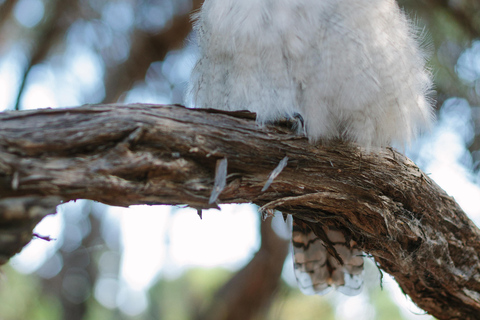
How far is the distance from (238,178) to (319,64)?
1.60 ft

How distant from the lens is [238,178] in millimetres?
1341

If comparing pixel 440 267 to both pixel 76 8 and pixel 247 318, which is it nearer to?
pixel 247 318

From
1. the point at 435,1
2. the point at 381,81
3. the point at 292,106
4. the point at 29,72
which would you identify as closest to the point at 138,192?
the point at 292,106

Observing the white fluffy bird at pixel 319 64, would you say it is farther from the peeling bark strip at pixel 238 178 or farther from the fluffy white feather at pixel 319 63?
the peeling bark strip at pixel 238 178

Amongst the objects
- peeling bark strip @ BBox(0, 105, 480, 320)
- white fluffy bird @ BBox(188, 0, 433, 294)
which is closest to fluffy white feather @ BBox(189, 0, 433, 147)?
white fluffy bird @ BBox(188, 0, 433, 294)

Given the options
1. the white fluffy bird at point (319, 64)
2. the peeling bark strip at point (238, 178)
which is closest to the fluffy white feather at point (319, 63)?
the white fluffy bird at point (319, 64)

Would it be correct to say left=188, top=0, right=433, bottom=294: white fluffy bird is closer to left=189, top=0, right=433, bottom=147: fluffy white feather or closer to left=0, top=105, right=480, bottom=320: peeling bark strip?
left=189, top=0, right=433, bottom=147: fluffy white feather

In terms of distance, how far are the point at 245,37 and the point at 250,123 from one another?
1.01ft

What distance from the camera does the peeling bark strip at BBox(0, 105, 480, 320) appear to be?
109 centimetres

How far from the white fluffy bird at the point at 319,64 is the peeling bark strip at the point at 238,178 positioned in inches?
4.3

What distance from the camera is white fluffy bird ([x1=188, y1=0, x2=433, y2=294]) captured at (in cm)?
142

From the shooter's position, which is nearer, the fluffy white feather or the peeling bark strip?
the peeling bark strip

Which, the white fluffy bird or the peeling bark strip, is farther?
the white fluffy bird

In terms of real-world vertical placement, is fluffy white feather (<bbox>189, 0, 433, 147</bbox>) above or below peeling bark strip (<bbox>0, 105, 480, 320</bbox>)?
above
